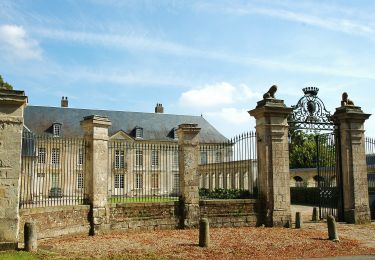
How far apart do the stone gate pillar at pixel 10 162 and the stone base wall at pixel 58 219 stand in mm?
417

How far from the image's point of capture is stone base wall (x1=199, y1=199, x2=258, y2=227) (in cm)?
1154

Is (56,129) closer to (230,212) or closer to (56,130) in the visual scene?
(56,130)

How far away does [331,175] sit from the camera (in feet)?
49.1

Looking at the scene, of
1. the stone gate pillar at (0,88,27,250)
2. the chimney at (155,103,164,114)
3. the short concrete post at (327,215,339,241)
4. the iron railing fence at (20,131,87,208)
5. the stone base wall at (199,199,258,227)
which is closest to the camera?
the stone gate pillar at (0,88,27,250)

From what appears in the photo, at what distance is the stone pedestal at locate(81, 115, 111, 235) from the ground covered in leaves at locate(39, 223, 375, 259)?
60 cm

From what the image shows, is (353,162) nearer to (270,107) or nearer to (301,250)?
(270,107)

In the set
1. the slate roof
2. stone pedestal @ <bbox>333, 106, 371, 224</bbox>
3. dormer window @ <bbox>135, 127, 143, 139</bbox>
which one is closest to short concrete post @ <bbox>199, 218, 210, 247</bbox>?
stone pedestal @ <bbox>333, 106, 371, 224</bbox>

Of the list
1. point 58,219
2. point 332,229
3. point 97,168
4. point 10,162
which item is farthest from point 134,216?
Result: point 332,229

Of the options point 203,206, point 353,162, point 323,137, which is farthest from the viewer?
point 323,137

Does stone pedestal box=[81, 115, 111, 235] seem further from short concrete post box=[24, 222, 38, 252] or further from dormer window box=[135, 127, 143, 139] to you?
dormer window box=[135, 127, 143, 139]

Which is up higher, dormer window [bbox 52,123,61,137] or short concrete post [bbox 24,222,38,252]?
dormer window [bbox 52,123,61,137]

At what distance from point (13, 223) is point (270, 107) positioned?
294 inches

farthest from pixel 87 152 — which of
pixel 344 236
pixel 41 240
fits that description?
pixel 344 236

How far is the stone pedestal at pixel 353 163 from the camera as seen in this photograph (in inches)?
503
